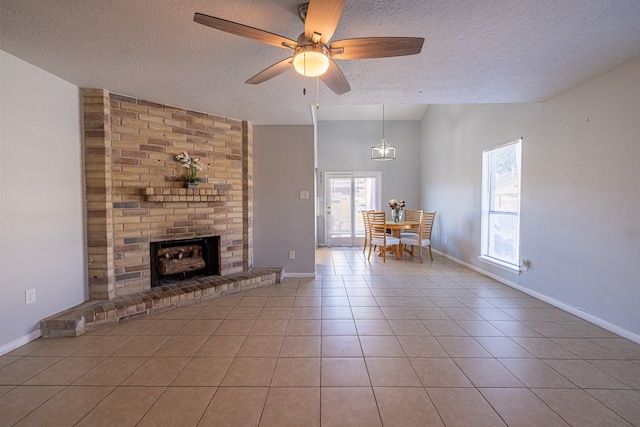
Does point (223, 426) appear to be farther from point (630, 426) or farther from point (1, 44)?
point (1, 44)

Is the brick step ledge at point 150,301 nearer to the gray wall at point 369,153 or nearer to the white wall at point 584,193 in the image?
the white wall at point 584,193

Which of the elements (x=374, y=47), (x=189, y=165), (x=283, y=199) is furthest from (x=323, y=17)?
(x=283, y=199)

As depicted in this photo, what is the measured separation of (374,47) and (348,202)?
5.16 meters

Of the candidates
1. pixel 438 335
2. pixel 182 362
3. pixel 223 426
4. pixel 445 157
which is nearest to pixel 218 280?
pixel 182 362

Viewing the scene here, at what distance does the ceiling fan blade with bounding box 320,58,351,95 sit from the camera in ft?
5.46

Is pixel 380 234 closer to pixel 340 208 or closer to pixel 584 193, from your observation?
pixel 340 208

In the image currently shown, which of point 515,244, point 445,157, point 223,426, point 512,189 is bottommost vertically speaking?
point 223,426

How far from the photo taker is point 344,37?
5.92 ft

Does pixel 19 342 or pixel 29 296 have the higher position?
pixel 29 296

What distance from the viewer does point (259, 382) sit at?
163 cm

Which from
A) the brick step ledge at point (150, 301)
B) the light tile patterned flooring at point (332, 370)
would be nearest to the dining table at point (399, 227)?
the light tile patterned flooring at point (332, 370)

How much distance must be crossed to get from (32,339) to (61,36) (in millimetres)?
2344

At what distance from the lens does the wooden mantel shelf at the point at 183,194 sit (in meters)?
2.83

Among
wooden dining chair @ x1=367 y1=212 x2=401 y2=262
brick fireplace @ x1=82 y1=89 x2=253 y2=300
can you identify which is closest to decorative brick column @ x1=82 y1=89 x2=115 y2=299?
brick fireplace @ x1=82 y1=89 x2=253 y2=300
